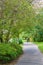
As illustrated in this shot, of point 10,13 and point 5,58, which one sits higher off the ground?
point 10,13

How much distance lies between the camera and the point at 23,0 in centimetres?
1127

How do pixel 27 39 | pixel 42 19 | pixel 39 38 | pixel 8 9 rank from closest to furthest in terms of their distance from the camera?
pixel 8 9 < pixel 42 19 < pixel 39 38 < pixel 27 39

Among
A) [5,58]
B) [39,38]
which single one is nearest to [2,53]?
Answer: [5,58]

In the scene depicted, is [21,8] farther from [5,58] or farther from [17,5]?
[5,58]

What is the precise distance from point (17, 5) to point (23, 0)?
0.40 meters

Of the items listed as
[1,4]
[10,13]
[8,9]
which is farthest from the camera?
[10,13]

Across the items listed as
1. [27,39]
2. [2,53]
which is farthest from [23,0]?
[27,39]

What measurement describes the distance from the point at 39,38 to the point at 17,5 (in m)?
36.1

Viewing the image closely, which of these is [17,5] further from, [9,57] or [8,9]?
[9,57]

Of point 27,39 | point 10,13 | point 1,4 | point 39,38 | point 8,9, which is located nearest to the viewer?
point 1,4

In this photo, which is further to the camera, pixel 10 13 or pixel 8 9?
pixel 10 13

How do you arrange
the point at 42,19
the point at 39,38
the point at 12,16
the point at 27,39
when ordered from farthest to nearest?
the point at 27,39, the point at 39,38, the point at 42,19, the point at 12,16

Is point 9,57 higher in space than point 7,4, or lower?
lower

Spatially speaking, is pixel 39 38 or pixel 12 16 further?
pixel 39 38
